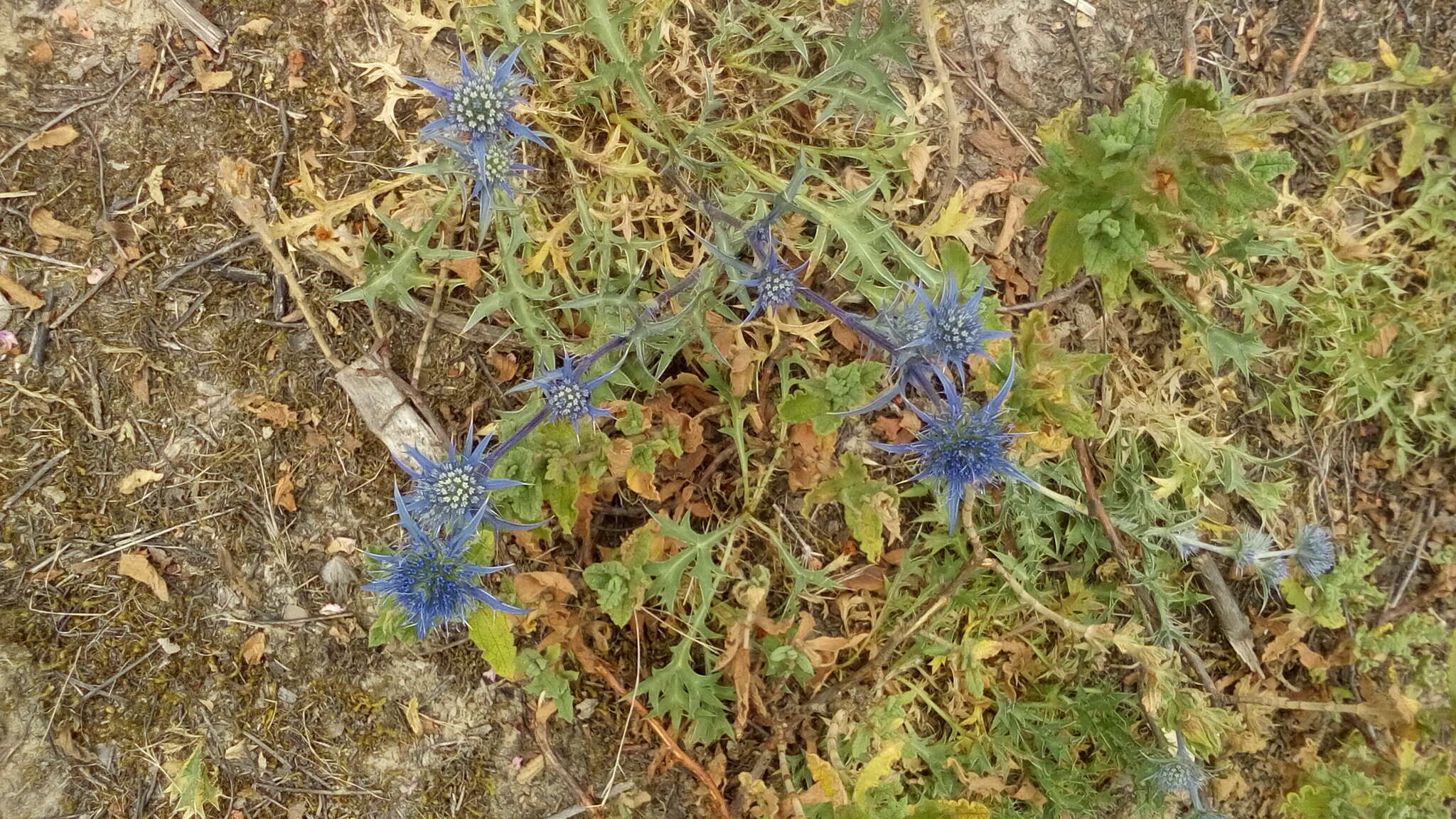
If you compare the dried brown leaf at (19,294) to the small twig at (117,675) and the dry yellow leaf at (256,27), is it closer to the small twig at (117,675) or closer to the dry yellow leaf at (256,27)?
the dry yellow leaf at (256,27)

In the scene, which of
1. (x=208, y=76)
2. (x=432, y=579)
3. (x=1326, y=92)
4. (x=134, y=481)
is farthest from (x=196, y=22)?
(x=1326, y=92)

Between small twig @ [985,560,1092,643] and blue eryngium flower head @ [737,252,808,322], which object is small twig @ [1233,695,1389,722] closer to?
small twig @ [985,560,1092,643]

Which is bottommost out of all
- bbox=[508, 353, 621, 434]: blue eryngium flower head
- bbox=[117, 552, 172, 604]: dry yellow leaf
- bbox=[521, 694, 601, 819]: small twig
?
bbox=[521, 694, 601, 819]: small twig

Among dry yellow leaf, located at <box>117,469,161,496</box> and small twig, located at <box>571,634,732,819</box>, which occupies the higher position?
dry yellow leaf, located at <box>117,469,161,496</box>

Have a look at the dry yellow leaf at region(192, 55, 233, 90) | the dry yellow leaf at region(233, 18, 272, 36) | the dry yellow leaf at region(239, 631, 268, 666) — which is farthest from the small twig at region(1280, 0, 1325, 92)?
the dry yellow leaf at region(239, 631, 268, 666)

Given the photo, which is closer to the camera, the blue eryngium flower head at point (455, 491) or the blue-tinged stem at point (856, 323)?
the blue eryngium flower head at point (455, 491)

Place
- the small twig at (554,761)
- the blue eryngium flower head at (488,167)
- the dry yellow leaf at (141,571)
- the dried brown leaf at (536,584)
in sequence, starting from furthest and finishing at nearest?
the small twig at (554,761)
the dry yellow leaf at (141,571)
the dried brown leaf at (536,584)
the blue eryngium flower head at (488,167)

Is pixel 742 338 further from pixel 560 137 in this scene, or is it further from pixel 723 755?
pixel 723 755

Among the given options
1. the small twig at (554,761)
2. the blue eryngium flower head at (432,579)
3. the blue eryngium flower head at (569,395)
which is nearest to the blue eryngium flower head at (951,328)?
the blue eryngium flower head at (569,395)
